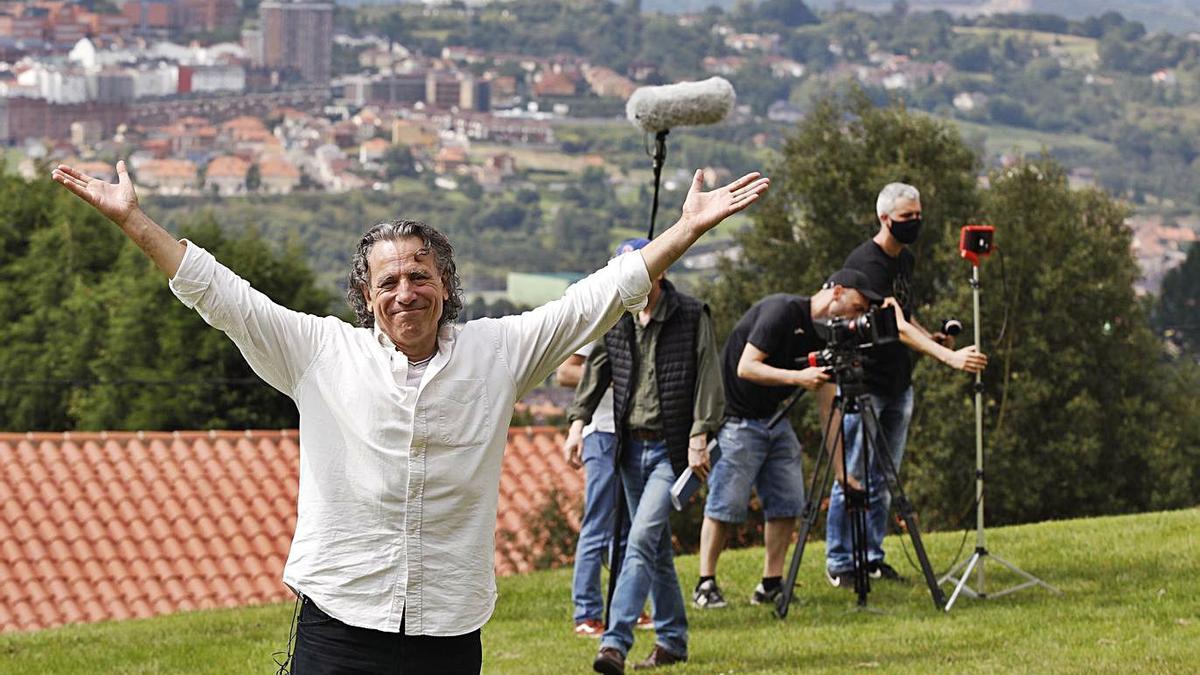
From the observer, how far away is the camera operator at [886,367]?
8664 mm

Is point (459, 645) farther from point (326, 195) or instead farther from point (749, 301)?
point (326, 195)

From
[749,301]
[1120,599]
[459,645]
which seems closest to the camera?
[459,645]

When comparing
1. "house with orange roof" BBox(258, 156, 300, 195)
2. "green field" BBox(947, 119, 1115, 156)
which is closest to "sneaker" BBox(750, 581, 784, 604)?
"green field" BBox(947, 119, 1115, 156)

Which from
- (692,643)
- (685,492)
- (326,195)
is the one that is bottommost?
(326,195)

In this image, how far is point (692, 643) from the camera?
799 centimetres

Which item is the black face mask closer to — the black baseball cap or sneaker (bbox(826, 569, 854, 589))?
the black baseball cap

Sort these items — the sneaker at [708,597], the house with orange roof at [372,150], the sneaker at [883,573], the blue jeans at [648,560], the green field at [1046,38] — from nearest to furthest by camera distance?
the blue jeans at [648,560], the sneaker at [708,597], the sneaker at [883,573], the house with orange roof at [372,150], the green field at [1046,38]

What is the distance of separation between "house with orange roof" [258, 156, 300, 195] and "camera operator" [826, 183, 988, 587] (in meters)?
77.3

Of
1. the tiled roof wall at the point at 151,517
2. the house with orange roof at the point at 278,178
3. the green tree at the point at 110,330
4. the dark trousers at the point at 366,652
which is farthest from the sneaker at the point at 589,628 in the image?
the house with orange roof at the point at 278,178

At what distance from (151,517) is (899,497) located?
15592mm

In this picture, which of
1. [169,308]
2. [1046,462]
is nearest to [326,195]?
[169,308]

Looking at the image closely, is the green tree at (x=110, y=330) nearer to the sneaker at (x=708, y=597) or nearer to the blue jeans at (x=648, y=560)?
the sneaker at (x=708, y=597)

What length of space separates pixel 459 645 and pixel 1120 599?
Result: 5.23 meters

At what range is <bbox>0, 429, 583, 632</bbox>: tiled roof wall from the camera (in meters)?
21.1
